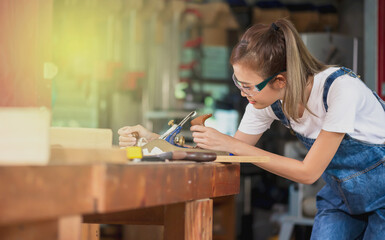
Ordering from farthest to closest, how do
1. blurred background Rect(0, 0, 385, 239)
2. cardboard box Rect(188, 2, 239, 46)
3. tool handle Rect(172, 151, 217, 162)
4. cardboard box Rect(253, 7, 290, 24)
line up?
cardboard box Rect(253, 7, 290, 24)
cardboard box Rect(188, 2, 239, 46)
blurred background Rect(0, 0, 385, 239)
tool handle Rect(172, 151, 217, 162)

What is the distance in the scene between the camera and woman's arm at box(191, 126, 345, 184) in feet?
5.15

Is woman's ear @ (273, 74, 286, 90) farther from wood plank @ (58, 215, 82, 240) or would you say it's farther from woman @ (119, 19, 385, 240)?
wood plank @ (58, 215, 82, 240)

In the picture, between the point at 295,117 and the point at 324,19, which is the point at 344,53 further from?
the point at 295,117

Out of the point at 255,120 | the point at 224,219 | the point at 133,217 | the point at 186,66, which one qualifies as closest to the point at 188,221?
the point at 133,217

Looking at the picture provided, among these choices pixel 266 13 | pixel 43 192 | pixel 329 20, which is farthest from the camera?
pixel 329 20

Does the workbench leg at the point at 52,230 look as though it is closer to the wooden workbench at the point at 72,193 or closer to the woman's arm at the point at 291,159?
the wooden workbench at the point at 72,193

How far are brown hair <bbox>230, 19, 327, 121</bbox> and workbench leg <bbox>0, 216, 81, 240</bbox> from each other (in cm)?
105

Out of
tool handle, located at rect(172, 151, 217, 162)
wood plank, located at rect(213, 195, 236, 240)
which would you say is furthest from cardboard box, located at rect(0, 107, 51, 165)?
wood plank, located at rect(213, 195, 236, 240)

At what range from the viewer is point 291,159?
5.17 ft

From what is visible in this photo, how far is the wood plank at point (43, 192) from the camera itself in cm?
74

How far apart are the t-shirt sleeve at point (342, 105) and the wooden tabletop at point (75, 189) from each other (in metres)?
0.73

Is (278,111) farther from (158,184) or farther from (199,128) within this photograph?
(158,184)

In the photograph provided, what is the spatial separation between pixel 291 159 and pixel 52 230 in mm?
915

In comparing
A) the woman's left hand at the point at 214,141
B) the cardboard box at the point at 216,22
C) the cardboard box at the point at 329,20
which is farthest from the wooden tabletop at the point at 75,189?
the cardboard box at the point at 329,20
